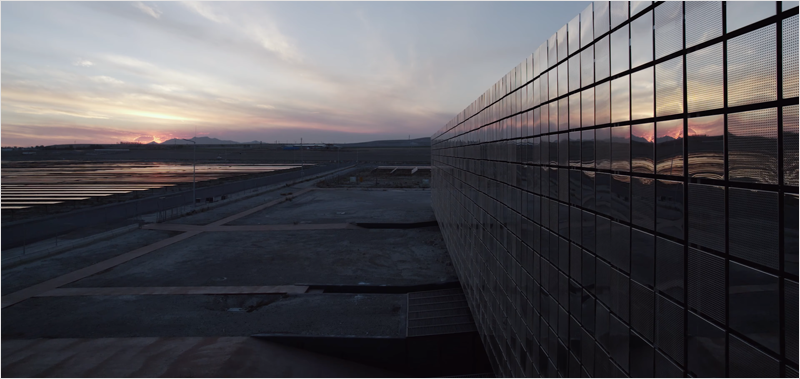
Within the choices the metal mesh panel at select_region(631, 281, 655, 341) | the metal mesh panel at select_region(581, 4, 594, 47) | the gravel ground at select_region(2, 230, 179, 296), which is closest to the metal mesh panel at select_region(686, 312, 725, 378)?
the metal mesh panel at select_region(631, 281, 655, 341)

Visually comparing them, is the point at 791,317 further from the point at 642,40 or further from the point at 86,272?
the point at 86,272

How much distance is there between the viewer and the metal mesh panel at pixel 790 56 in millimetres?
3070

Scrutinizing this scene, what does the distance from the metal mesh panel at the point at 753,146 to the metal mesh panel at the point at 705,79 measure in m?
0.27

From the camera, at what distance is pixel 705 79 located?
393 cm

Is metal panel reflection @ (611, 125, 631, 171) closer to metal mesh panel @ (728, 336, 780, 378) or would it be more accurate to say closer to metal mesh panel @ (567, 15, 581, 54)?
metal mesh panel @ (567, 15, 581, 54)

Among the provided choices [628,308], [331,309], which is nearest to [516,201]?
[628,308]

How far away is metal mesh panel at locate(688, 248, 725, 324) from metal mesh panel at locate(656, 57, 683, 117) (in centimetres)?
133

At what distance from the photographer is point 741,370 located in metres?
3.63

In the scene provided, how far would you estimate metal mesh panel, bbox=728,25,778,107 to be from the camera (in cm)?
327

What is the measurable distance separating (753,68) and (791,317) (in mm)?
1764

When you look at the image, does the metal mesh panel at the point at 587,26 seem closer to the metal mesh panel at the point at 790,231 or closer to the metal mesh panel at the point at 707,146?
the metal mesh panel at the point at 707,146

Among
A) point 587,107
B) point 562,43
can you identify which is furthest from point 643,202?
point 562,43

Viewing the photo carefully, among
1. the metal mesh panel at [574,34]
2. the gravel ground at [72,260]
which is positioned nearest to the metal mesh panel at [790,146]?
the metal mesh panel at [574,34]

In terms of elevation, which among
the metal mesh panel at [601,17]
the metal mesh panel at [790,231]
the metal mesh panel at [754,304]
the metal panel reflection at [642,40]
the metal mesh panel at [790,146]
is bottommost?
the metal mesh panel at [754,304]
